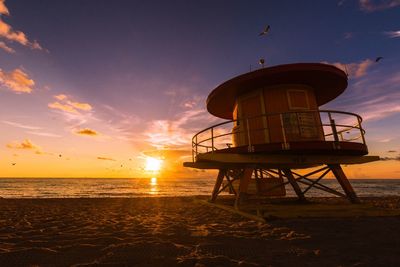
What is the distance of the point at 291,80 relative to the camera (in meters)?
10.0

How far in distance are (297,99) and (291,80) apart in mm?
818

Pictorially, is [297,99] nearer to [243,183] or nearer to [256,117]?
[256,117]

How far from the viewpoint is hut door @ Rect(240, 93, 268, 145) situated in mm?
10068

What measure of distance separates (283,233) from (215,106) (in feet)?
28.5

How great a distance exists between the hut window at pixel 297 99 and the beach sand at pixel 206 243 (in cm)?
448

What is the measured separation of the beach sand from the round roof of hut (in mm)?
5358

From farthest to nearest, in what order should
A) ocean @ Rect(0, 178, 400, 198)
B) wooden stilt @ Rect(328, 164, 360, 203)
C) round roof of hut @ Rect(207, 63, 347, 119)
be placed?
ocean @ Rect(0, 178, 400, 198) < wooden stilt @ Rect(328, 164, 360, 203) < round roof of hut @ Rect(207, 63, 347, 119)

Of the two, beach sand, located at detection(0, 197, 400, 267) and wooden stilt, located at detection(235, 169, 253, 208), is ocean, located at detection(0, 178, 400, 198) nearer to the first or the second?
wooden stilt, located at detection(235, 169, 253, 208)

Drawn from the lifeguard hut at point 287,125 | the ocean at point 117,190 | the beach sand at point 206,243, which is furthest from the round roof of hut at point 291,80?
the ocean at point 117,190

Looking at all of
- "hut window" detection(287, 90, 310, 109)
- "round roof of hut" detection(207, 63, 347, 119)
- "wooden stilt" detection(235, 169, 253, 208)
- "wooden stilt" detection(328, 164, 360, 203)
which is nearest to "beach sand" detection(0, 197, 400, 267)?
"wooden stilt" detection(235, 169, 253, 208)

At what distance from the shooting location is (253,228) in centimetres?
642

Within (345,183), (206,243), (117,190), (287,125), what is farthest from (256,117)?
(117,190)

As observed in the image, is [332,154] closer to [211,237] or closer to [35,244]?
[211,237]

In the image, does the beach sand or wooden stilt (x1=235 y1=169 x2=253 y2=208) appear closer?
the beach sand
